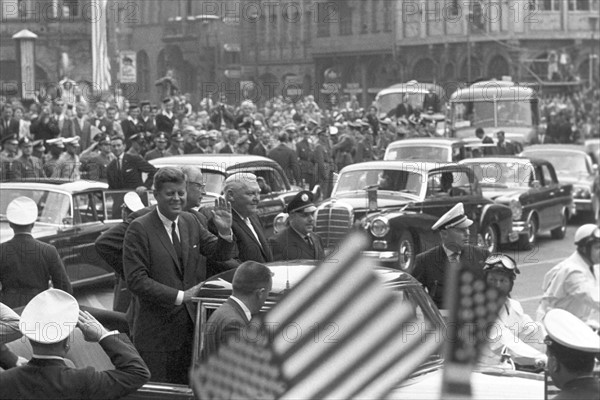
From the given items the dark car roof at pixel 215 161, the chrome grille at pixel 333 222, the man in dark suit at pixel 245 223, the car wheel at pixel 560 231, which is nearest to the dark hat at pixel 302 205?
the man in dark suit at pixel 245 223

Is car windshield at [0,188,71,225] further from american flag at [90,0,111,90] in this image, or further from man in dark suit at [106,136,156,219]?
american flag at [90,0,111,90]

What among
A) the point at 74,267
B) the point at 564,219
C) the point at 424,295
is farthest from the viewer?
the point at 564,219

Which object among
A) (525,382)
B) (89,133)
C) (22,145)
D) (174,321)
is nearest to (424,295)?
(525,382)

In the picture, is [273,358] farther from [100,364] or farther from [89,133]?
[89,133]

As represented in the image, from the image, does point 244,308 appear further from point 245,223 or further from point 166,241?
point 245,223

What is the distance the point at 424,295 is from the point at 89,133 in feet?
54.3

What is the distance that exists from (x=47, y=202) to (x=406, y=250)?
185 inches

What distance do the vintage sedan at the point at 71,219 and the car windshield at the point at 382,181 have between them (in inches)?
170

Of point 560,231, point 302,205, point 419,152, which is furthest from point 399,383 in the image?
point 419,152

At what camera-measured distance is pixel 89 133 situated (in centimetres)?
2280

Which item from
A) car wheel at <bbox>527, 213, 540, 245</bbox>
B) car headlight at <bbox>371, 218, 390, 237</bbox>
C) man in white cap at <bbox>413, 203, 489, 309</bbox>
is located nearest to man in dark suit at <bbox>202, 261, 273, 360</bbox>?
man in white cap at <bbox>413, 203, 489, 309</bbox>

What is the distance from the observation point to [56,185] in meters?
14.7

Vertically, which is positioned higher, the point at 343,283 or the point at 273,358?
the point at 343,283

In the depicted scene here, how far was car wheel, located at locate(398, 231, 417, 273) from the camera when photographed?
16453 mm
